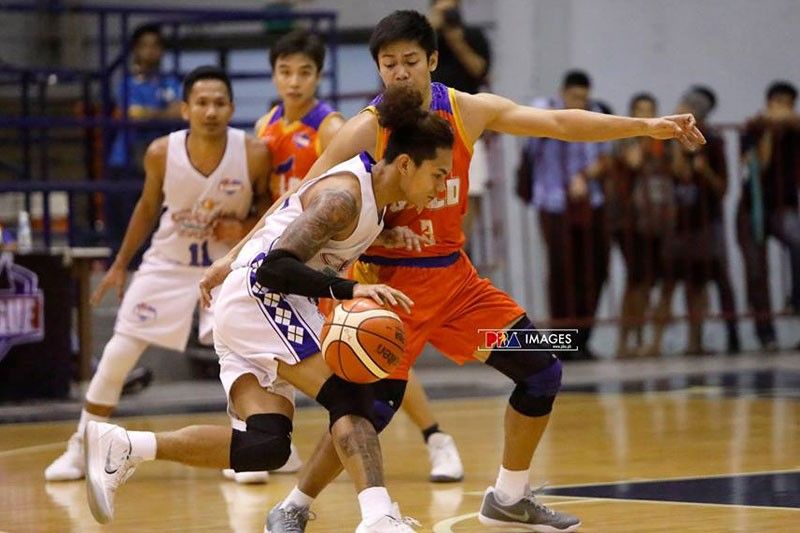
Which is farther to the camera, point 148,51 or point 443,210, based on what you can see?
point 148,51

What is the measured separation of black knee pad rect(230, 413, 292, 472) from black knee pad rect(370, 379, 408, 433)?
1.30ft

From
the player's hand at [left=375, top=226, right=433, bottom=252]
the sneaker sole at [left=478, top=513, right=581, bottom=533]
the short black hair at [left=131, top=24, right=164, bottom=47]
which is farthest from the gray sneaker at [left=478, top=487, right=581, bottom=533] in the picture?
the short black hair at [left=131, top=24, right=164, bottom=47]

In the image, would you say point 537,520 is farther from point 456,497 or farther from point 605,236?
point 605,236

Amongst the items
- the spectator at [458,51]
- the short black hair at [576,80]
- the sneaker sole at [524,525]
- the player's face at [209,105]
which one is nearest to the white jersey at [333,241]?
the sneaker sole at [524,525]

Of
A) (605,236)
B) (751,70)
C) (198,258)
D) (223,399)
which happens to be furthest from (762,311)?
(198,258)

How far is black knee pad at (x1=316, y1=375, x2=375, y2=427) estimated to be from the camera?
5.07m

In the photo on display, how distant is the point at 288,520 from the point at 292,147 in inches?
107

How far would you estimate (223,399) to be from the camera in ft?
35.0

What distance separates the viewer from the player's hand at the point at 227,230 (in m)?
7.50

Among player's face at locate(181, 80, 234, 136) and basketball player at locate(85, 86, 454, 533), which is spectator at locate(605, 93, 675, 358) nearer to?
player's face at locate(181, 80, 234, 136)

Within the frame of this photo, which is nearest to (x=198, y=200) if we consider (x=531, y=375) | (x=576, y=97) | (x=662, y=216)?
(x=531, y=375)

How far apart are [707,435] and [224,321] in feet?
12.4

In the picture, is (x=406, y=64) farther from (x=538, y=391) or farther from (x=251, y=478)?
(x=251, y=478)

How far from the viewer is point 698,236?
521 inches
